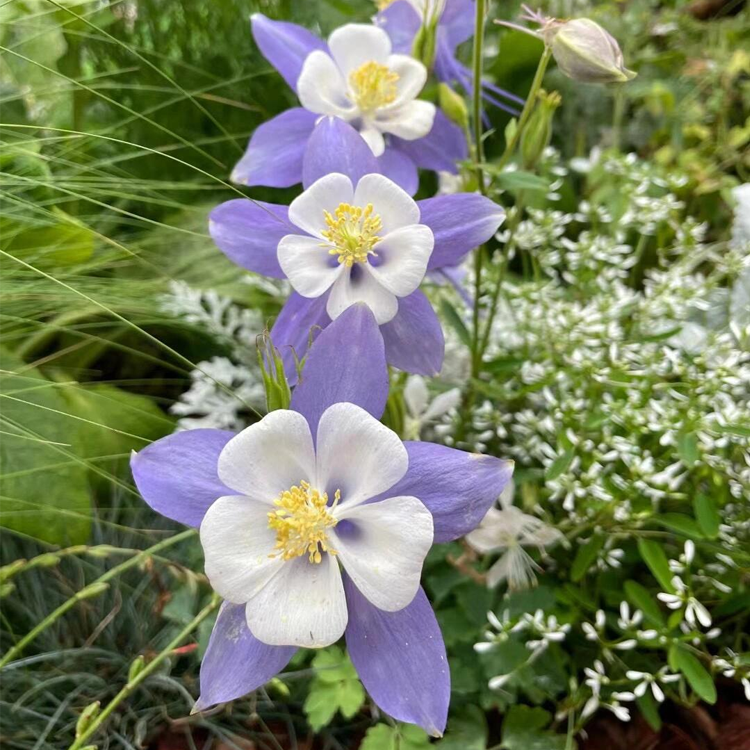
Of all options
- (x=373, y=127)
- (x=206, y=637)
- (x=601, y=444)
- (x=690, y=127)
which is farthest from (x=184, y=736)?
(x=690, y=127)

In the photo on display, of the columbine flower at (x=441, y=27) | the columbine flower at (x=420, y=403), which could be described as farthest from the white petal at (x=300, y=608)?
the columbine flower at (x=441, y=27)

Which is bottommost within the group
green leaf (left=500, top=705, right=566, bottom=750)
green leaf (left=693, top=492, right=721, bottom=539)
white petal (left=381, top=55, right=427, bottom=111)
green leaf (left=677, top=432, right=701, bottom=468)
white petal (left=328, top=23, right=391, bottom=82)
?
green leaf (left=500, top=705, right=566, bottom=750)

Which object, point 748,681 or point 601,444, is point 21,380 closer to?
point 601,444

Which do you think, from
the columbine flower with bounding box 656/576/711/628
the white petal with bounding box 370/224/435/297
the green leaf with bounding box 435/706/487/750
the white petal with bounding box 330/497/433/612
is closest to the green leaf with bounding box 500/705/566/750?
the green leaf with bounding box 435/706/487/750

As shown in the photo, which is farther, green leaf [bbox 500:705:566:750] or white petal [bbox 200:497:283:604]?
green leaf [bbox 500:705:566:750]

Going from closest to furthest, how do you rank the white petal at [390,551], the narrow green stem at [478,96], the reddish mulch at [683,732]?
the white petal at [390,551]
the narrow green stem at [478,96]
the reddish mulch at [683,732]

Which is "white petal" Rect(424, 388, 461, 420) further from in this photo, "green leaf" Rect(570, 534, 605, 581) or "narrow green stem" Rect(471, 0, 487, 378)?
"green leaf" Rect(570, 534, 605, 581)

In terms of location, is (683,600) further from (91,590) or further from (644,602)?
(91,590)

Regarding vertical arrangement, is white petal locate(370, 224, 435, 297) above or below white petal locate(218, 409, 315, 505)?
above

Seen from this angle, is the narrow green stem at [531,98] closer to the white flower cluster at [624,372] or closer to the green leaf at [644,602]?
the white flower cluster at [624,372]
